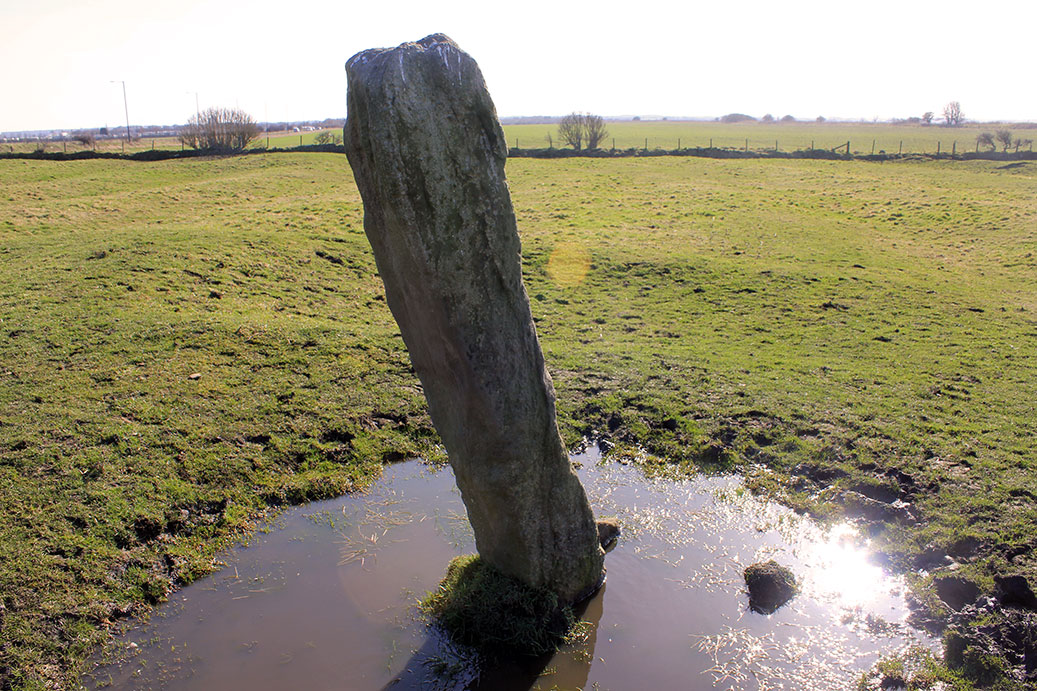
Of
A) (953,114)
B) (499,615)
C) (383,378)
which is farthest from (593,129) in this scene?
(953,114)

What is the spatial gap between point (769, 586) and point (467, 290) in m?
5.16

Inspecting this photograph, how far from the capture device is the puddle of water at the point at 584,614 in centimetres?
767

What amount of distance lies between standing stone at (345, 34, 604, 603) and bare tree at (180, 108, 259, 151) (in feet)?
182

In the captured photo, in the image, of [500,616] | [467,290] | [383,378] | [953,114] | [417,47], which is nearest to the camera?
[417,47]

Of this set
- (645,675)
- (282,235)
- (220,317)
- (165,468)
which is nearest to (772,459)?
(645,675)

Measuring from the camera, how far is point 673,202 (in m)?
35.9

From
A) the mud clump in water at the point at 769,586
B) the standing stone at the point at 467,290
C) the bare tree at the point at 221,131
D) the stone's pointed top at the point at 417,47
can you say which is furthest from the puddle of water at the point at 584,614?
the bare tree at the point at 221,131

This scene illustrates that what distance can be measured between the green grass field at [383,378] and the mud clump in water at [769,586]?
167cm

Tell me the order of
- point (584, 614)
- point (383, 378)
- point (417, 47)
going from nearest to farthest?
point (417, 47) < point (584, 614) < point (383, 378)

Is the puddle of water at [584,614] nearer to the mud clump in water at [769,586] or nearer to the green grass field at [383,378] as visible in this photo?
the mud clump in water at [769,586]

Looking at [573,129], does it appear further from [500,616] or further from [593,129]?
[500,616]

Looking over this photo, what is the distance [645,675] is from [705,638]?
922 millimetres

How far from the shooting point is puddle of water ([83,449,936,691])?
7.67 m

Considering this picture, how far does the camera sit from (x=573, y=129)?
64312mm
